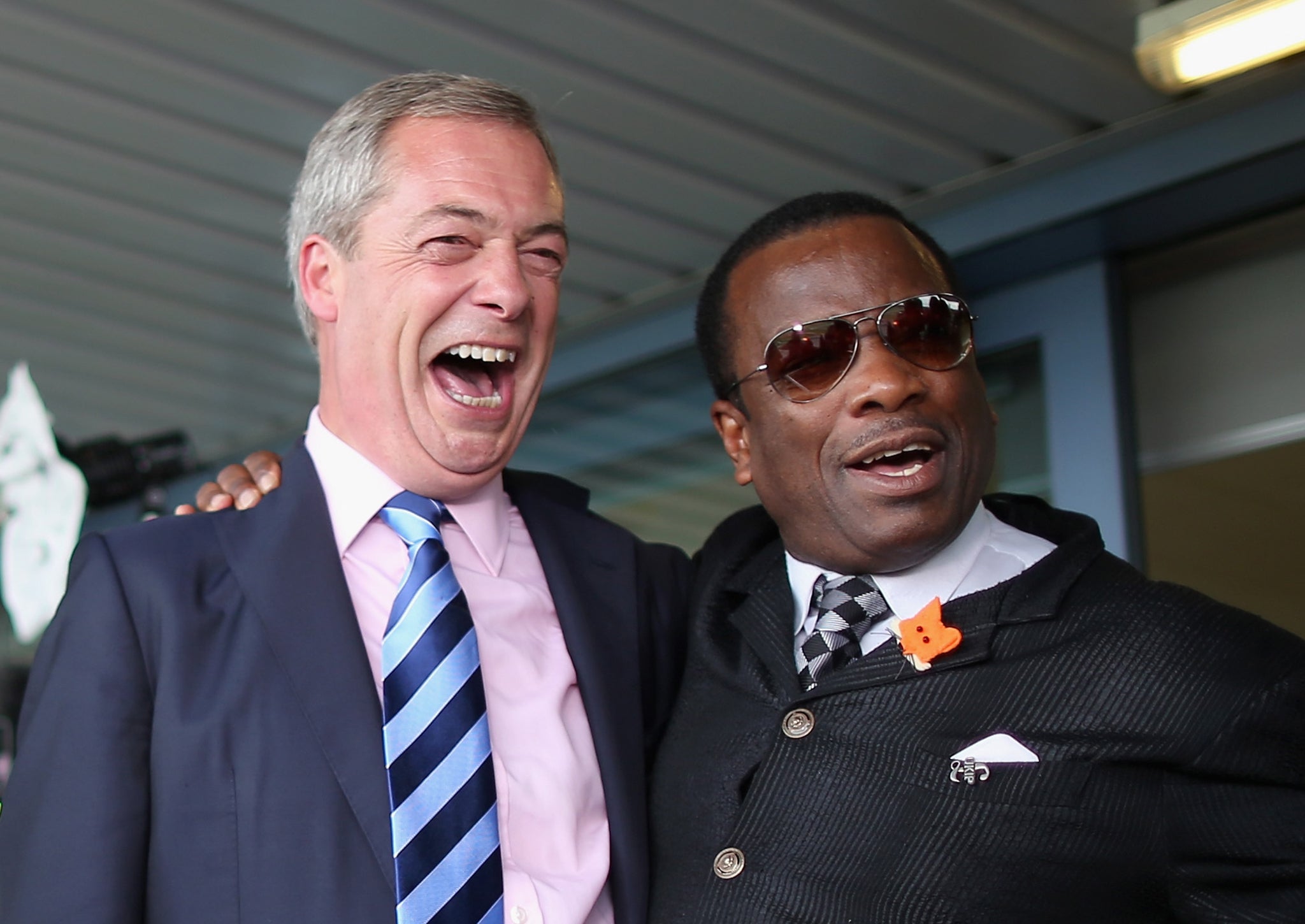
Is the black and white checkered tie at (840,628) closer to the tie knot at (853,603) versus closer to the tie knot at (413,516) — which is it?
the tie knot at (853,603)

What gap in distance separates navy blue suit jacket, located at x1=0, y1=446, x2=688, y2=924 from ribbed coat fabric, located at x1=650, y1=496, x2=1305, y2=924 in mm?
248

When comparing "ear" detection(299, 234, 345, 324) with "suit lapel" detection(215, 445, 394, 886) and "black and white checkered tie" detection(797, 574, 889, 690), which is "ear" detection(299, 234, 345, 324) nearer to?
"suit lapel" detection(215, 445, 394, 886)

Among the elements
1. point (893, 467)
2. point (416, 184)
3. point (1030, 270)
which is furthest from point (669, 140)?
point (893, 467)

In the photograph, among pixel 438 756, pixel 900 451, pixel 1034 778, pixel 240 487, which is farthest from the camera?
pixel 240 487

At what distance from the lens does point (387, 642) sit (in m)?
2.41

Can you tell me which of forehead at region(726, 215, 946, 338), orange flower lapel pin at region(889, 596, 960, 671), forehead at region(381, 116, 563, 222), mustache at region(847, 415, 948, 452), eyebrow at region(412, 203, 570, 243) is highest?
forehead at region(381, 116, 563, 222)

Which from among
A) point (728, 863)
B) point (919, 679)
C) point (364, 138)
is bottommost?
point (728, 863)

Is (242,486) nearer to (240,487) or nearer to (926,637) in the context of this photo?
(240,487)

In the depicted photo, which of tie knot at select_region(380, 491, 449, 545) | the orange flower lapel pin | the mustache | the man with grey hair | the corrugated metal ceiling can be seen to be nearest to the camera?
the man with grey hair

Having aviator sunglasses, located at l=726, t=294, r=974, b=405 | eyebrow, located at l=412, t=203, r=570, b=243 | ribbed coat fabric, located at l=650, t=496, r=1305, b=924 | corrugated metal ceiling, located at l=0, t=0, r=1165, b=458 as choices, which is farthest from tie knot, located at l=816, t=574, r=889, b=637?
corrugated metal ceiling, located at l=0, t=0, r=1165, b=458

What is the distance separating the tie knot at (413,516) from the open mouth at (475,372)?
0.60ft

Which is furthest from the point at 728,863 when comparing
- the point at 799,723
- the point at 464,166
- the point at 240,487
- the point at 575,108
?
the point at 575,108

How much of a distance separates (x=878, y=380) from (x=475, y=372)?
0.74 m

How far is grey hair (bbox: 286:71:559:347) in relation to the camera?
2.67 m
